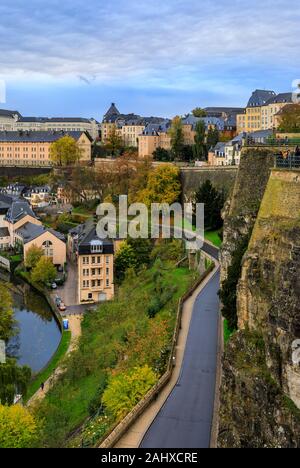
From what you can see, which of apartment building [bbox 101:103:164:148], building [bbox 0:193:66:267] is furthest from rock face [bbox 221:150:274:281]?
apartment building [bbox 101:103:164:148]

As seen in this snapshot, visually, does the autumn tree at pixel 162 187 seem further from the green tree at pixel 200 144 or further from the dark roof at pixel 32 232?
the green tree at pixel 200 144

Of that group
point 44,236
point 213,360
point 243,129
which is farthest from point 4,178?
point 213,360

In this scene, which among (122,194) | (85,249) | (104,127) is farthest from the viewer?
(104,127)

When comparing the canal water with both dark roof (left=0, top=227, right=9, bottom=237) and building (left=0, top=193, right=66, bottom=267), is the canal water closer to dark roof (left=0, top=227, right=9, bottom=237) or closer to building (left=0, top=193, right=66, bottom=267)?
building (left=0, top=193, right=66, bottom=267)

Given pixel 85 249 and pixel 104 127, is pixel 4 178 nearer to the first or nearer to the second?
pixel 104 127

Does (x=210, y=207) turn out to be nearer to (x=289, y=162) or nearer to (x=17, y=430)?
(x=289, y=162)

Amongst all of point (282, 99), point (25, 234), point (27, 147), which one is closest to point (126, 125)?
point (27, 147)
